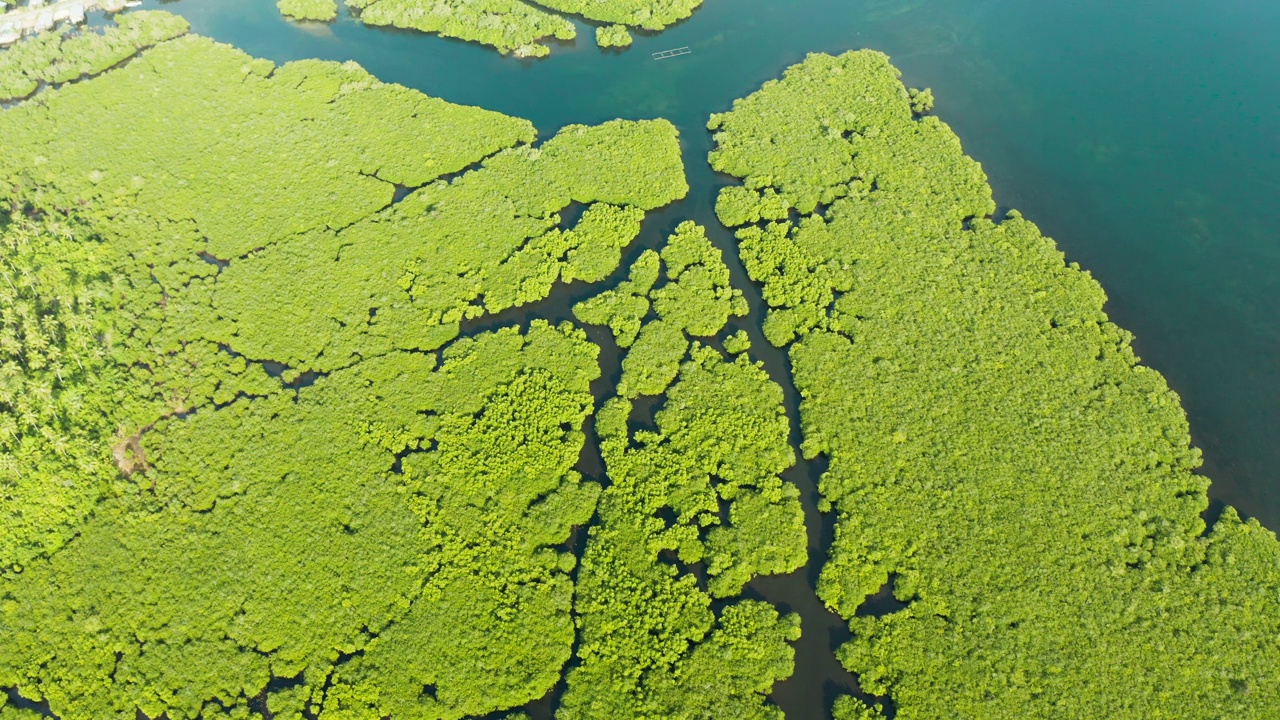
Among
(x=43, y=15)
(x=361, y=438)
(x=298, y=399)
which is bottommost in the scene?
(x=361, y=438)

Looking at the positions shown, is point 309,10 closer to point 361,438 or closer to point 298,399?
point 298,399

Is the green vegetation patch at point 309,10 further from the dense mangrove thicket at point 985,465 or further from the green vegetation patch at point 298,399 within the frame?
the dense mangrove thicket at point 985,465

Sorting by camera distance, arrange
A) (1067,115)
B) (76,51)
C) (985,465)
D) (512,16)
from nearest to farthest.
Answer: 1. (985,465)
2. (1067,115)
3. (76,51)
4. (512,16)

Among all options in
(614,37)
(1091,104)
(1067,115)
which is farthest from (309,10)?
(1091,104)

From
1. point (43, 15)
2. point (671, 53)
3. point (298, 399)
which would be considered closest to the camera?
point (298, 399)

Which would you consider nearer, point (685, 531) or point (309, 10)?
point (685, 531)

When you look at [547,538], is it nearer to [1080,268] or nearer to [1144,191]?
[1080,268]

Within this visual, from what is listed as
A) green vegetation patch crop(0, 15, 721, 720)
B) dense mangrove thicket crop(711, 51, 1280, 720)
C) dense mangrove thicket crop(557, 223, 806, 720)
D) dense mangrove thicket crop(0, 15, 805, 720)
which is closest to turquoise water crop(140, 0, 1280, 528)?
dense mangrove thicket crop(711, 51, 1280, 720)

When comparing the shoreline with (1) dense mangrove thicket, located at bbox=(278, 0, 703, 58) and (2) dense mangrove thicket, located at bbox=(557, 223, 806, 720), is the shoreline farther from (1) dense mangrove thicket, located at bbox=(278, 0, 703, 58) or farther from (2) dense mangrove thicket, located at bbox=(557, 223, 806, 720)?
(2) dense mangrove thicket, located at bbox=(557, 223, 806, 720)
